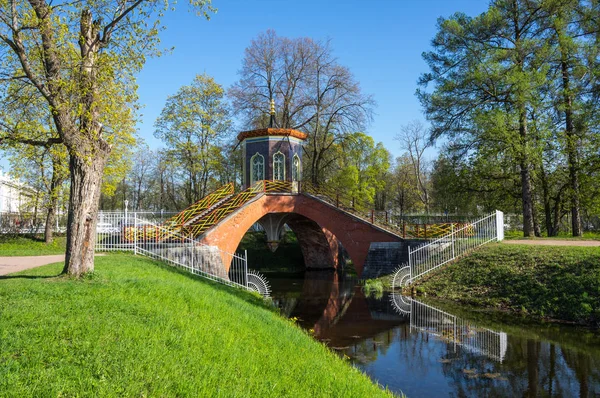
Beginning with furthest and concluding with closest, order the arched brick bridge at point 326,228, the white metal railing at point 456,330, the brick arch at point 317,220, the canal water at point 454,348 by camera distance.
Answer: the brick arch at point 317,220 → the arched brick bridge at point 326,228 → the white metal railing at point 456,330 → the canal water at point 454,348

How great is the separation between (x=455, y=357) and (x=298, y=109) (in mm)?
22566

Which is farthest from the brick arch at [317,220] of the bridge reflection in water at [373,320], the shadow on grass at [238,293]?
the shadow on grass at [238,293]

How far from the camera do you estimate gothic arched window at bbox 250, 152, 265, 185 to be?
23.5 metres

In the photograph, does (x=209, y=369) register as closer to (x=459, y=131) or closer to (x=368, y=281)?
(x=368, y=281)

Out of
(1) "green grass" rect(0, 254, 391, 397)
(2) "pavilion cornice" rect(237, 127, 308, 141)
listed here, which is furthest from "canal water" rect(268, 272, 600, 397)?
(2) "pavilion cornice" rect(237, 127, 308, 141)

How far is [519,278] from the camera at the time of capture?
1371cm

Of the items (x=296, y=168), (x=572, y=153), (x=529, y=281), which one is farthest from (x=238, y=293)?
(x=572, y=153)

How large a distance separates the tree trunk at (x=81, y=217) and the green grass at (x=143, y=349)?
1.55 ft

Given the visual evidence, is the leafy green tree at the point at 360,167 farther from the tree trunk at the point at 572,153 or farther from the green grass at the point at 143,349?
the green grass at the point at 143,349

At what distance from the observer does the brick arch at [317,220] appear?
1961 cm

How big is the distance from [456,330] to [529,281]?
4119 millimetres

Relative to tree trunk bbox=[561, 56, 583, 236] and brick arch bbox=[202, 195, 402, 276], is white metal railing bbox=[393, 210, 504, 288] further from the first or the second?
tree trunk bbox=[561, 56, 583, 236]

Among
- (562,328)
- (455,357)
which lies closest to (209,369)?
(455,357)

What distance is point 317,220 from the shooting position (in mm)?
22562
